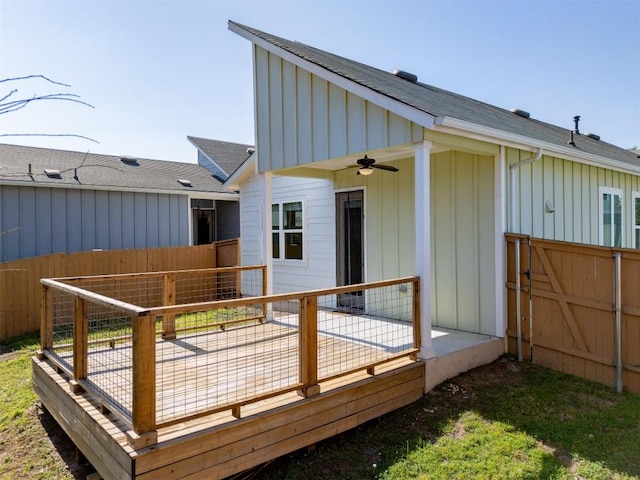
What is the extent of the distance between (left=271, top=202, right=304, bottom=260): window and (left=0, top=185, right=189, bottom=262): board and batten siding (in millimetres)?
4580

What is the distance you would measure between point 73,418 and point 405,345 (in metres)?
3.45

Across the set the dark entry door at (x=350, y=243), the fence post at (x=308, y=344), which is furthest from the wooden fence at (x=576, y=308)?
the fence post at (x=308, y=344)

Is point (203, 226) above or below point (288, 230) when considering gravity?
above

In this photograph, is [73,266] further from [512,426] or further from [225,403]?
[512,426]

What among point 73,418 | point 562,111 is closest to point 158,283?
point 73,418

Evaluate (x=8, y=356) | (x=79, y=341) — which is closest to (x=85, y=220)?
(x=8, y=356)

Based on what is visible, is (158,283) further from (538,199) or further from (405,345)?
(538,199)

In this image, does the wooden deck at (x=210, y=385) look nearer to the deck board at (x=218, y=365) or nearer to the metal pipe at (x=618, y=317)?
the deck board at (x=218, y=365)

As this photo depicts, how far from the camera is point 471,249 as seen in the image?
19.3 feet

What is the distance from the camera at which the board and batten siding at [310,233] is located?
794cm

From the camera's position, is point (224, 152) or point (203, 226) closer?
point (203, 226)

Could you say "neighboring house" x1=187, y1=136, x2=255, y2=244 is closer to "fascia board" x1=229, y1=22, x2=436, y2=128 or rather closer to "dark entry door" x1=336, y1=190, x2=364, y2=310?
"dark entry door" x1=336, y1=190, x2=364, y2=310

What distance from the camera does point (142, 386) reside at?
2.76m

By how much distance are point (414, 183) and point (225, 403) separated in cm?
424
